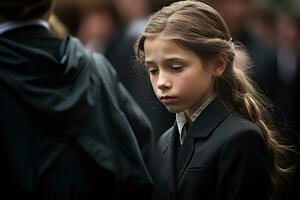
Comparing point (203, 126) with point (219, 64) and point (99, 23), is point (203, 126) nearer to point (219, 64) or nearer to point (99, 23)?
point (219, 64)

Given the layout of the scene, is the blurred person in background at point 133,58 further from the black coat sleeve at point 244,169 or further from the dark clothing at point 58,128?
the black coat sleeve at point 244,169

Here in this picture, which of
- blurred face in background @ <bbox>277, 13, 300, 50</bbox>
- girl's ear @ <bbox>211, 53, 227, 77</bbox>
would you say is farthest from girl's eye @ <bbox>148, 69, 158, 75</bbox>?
blurred face in background @ <bbox>277, 13, 300, 50</bbox>

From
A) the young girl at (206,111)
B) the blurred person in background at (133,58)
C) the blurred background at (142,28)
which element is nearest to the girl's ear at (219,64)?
the young girl at (206,111)

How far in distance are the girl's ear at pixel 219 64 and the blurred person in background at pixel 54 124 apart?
73 centimetres

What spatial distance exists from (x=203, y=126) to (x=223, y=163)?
23 centimetres

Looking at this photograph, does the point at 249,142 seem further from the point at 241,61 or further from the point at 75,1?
the point at 75,1

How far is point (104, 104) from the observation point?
4.17 metres

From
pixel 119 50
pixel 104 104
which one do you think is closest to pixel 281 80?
pixel 119 50

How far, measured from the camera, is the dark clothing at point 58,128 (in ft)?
12.9

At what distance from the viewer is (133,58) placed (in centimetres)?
606

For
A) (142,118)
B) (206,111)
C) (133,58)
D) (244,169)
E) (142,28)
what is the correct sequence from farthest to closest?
(142,28) < (133,58) < (142,118) < (206,111) < (244,169)

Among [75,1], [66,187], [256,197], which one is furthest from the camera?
[75,1]

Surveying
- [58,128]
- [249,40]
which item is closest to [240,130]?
[58,128]

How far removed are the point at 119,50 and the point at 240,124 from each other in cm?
370
